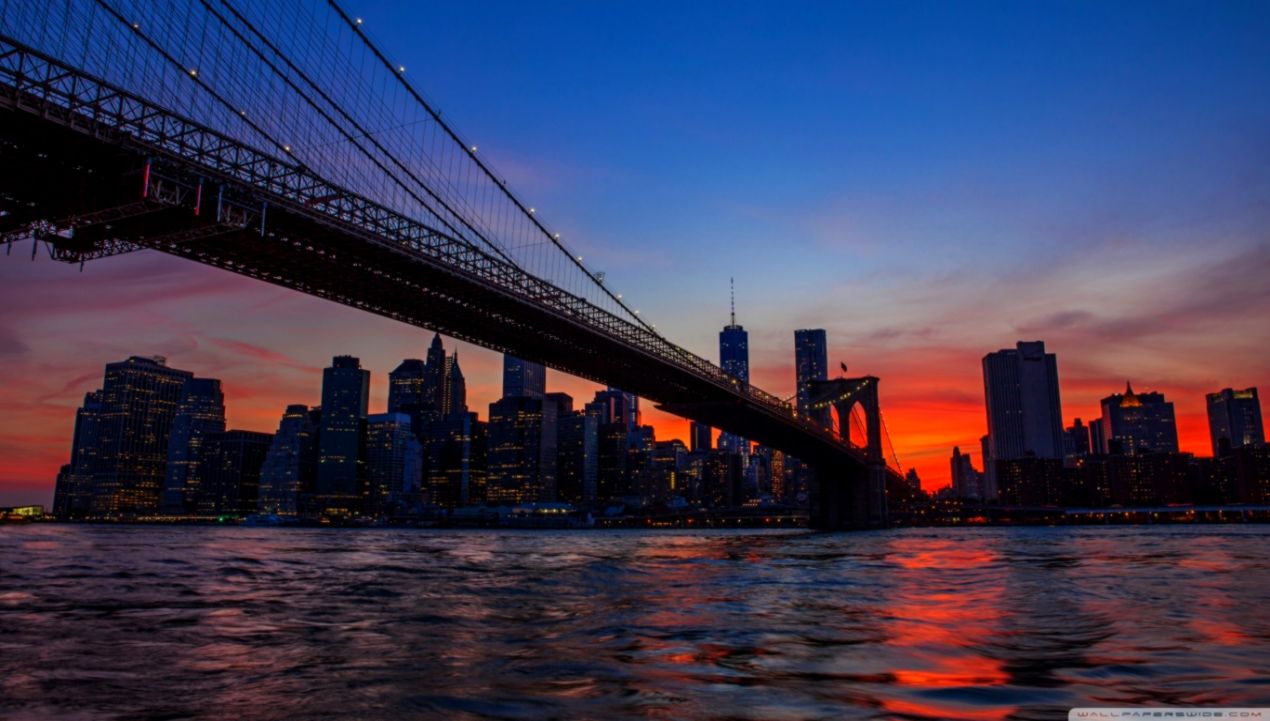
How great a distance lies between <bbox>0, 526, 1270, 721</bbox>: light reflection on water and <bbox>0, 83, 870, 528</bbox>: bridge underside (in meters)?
12.6

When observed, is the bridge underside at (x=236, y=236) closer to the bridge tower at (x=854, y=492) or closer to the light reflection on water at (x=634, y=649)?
the light reflection on water at (x=634, y=649)

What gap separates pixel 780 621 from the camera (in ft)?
40.3

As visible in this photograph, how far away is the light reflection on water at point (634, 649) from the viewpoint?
679cm

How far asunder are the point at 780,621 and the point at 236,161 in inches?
960

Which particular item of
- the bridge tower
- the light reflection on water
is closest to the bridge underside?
the light reflection on water

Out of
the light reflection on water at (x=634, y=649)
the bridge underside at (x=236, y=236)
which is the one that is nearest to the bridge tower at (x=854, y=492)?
the bridge underside at (x=236, y=236)

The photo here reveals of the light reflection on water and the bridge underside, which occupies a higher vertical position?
the bridge underside

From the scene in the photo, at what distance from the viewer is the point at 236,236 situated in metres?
31.6

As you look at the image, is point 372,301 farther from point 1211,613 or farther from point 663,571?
point 1211,613

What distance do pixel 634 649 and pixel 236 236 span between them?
28.0m

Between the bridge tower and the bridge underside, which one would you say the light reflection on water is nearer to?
the bridge underside

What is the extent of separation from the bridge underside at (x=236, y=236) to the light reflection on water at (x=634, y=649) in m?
12.6

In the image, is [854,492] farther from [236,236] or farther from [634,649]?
[634,649]

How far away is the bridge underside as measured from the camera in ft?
80.6
